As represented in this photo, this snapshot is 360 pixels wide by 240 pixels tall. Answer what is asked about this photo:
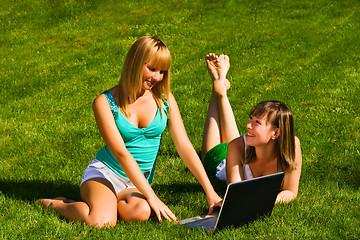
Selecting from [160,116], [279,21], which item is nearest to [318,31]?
[279,21]

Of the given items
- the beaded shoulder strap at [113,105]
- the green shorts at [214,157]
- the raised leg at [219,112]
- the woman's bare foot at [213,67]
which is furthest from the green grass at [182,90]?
the woman's bare foot at [213,67]

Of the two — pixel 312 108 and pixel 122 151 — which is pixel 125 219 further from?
pixel 312 108

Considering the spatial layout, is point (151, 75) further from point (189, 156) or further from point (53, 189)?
point (53, 189)

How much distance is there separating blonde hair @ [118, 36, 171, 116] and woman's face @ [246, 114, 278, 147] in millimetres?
964

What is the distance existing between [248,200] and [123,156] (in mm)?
1202

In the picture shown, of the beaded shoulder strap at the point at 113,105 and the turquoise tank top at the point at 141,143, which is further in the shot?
the turquoise tank top at the point at 141,143

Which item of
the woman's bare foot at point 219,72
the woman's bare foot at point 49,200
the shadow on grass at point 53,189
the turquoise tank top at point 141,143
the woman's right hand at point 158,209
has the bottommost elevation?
the shadow on grass at point 53,189

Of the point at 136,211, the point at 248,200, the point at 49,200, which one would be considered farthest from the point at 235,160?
the point at 49,200

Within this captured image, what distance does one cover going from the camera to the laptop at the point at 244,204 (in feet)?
13.7

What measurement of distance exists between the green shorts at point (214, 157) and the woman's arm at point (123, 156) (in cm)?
165

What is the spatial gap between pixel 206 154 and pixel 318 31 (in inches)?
324

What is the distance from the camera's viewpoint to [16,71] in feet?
35.4

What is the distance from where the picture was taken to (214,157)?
6.16 m

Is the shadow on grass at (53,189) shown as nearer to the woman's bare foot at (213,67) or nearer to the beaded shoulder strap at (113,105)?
the beaded shoulder strap at (113,105)
